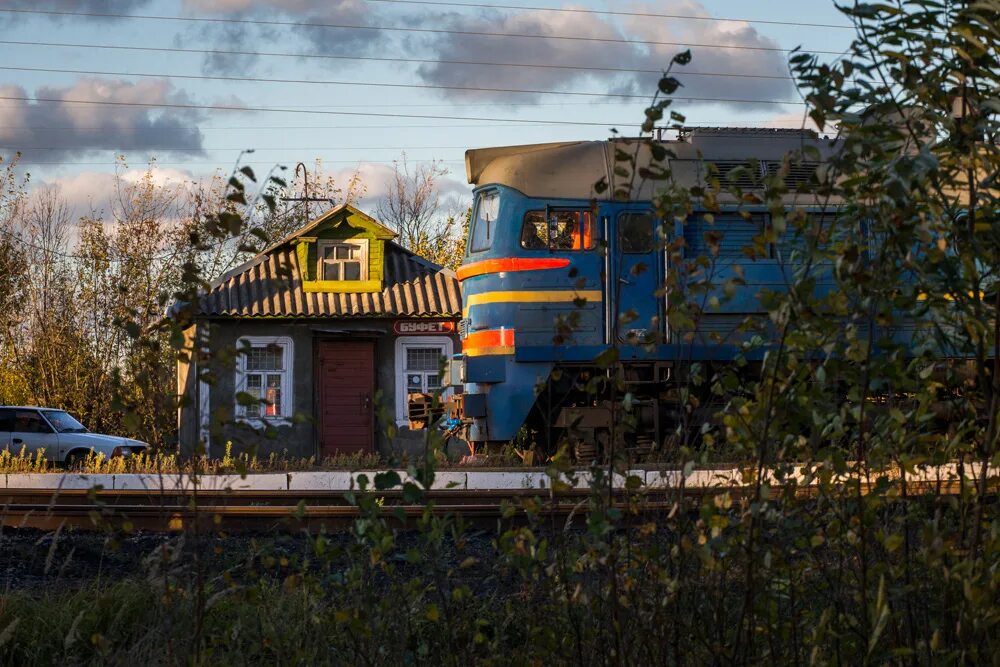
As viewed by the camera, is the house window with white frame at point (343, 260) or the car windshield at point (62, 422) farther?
the house window with white frame at point (343, 260)

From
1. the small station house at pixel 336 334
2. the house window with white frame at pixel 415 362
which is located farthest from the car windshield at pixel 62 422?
the house window with white frame at pixel 415 362

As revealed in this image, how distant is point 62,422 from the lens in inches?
832

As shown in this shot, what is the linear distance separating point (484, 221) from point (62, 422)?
36.0 ft

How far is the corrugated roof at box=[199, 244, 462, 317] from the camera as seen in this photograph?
878 inches

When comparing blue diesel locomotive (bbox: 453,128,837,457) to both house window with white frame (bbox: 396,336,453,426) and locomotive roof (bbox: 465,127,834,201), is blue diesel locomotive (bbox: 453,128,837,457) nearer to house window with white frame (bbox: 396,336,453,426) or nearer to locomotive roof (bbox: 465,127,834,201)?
locomotive roof (bbox: 465,127,834,201)

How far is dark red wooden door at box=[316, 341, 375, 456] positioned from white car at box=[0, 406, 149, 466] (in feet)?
11.9

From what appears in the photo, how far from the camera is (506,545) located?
10.5 feet

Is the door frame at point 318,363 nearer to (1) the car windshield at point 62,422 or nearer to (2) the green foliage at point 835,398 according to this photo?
(1) the car windshield at point 62,422

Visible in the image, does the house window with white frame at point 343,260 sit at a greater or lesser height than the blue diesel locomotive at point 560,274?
greater

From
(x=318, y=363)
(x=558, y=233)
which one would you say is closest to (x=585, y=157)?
(x=558, y=233)

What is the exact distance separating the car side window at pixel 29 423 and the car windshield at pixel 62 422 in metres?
0.13

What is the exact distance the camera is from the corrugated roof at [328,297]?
22.3 m

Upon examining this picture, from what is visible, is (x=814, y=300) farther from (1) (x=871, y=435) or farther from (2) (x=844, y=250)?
(1) (x=871, y=435)

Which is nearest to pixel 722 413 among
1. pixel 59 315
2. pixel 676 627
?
pixel 676 627
